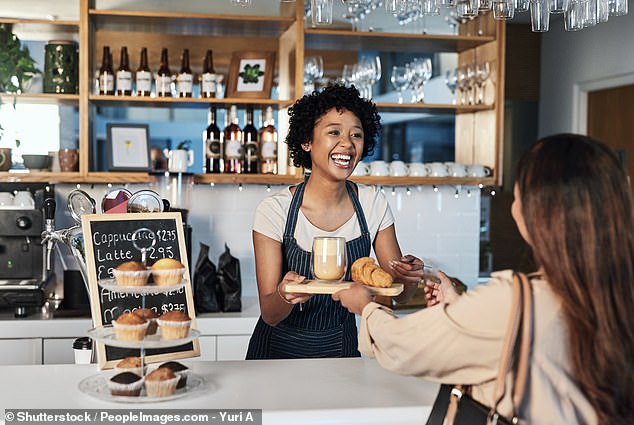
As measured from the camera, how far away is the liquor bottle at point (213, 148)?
4242mm

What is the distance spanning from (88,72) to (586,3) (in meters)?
2.36

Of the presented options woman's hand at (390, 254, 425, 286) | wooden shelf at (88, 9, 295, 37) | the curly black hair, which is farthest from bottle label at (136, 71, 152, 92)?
woman's hand at (390, 254, 425, 286)

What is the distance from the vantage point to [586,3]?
3023mm

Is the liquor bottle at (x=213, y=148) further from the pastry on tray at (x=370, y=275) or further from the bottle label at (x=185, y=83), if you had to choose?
the pastry on tray at (x=370, y=275)

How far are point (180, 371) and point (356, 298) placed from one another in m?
0.47

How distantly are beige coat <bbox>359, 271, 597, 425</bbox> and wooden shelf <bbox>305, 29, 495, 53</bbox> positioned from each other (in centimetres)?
293

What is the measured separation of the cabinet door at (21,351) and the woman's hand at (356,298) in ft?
6.95

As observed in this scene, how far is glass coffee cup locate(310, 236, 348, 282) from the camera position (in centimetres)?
229

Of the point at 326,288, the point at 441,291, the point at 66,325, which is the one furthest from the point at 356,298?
the point at 66,325

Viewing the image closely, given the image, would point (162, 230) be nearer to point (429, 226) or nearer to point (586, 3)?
point (586, 3)

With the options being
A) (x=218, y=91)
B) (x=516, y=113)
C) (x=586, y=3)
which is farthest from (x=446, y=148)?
(x=586, y=3)

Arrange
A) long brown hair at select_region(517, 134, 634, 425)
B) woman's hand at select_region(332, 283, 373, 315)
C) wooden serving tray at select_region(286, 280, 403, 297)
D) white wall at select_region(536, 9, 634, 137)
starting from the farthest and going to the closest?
white wall at select_region(536, 9, 634, 137) < wooden serving tray at select_region(286, 280, 403, 297) < woman's hand at select_region(332, 283, 373, 315) < long brown hair at select_region(517, 134, 634, 425)

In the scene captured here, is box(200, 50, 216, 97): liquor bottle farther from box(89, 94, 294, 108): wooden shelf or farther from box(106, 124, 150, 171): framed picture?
box(106, 124, 150, 171): framed picture

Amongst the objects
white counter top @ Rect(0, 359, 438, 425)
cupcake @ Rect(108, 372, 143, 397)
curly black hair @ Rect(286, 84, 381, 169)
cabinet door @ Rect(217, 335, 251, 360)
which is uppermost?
curly black hair @ Rect(286, 84, 381, 169)
